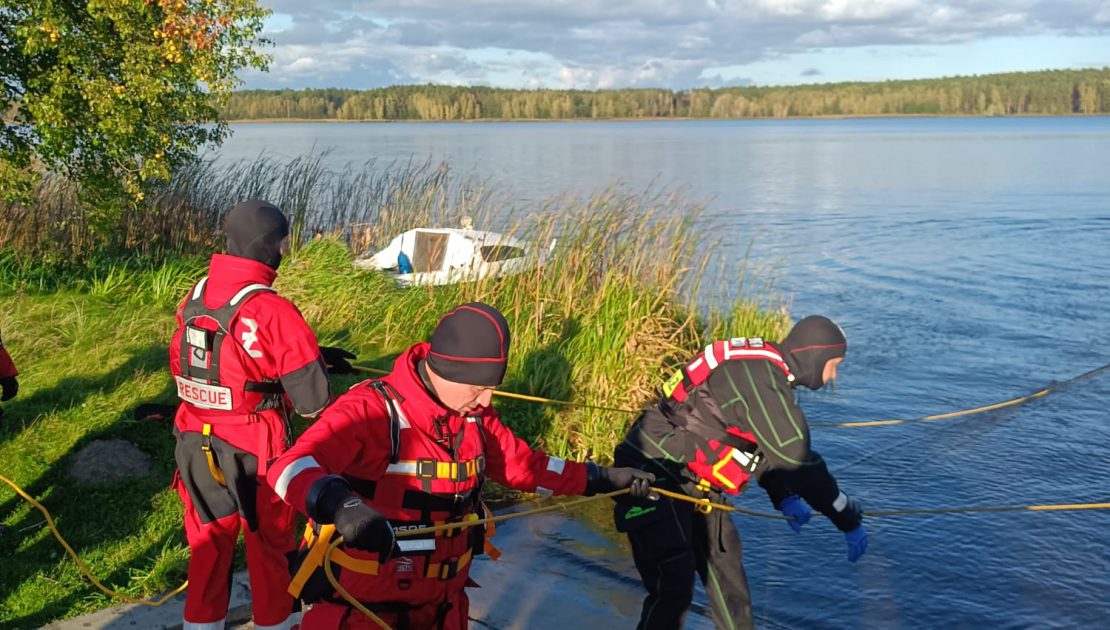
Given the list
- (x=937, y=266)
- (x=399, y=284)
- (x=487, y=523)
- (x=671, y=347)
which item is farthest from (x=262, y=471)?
(x=937, y=266)

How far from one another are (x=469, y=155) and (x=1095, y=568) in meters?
55.3

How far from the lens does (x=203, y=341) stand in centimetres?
445

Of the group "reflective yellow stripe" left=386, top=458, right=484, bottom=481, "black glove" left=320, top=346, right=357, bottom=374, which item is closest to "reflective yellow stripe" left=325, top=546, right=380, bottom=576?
"reflective yellow stripe" left=386, top=458, right=484, bottom=481

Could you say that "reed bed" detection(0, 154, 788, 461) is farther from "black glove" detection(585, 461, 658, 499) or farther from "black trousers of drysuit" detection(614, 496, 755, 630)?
"black glove" detection(585, 461, 658, 499)

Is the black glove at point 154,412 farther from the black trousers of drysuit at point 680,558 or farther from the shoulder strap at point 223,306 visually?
the black trousers of drysuit at point 680,558

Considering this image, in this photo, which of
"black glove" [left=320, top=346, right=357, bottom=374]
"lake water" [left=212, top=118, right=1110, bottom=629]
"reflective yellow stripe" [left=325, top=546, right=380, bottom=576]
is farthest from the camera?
"lake water" [left=212, top=118, right=1110, bottom=629]

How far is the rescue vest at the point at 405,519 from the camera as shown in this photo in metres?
3.29

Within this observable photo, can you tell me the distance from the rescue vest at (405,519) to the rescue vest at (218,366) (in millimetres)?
1177

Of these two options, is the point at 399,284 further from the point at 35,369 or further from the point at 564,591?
the point at 564,591

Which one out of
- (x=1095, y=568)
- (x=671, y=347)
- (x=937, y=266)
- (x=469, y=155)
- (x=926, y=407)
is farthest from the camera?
(x=469, y=155)

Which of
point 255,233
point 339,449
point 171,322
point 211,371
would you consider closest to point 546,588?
point 211,371

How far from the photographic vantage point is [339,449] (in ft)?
10.3

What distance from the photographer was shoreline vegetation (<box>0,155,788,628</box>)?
6270 millimetres

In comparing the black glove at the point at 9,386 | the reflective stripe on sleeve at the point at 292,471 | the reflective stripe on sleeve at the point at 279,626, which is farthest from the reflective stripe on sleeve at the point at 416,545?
the black glove at the point at 9,386
